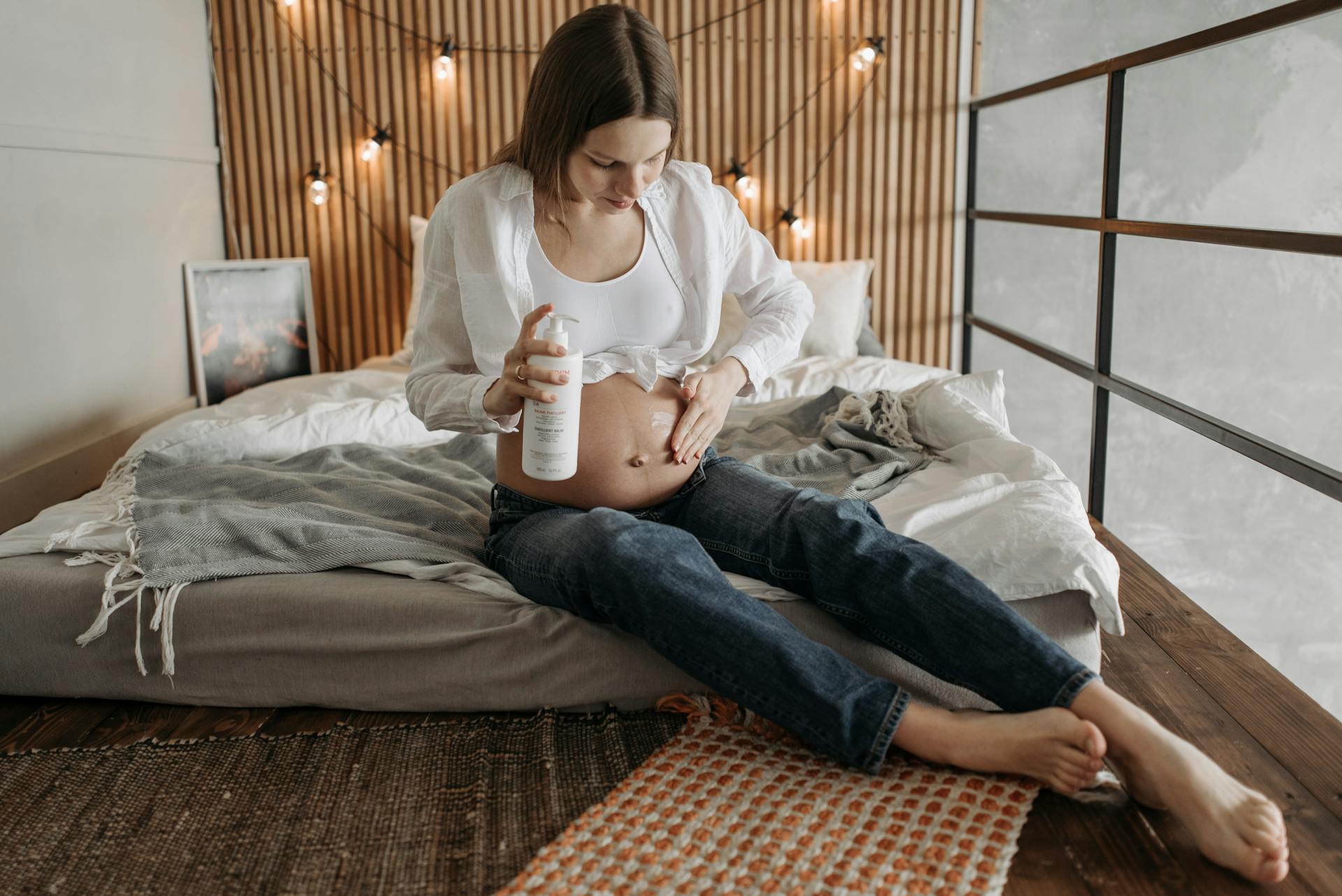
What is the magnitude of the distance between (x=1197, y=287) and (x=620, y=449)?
3.82m

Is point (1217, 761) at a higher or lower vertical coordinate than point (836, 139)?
lower

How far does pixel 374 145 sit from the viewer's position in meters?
4.17

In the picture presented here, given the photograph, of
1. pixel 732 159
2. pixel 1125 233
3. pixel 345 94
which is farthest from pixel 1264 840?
pixel 345 94

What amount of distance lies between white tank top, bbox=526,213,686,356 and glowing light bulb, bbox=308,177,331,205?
9.11ft

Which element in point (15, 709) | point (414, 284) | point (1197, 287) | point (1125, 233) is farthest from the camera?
point (1197, 287)

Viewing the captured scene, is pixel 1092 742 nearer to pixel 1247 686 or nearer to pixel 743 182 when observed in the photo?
pixel 1247 686

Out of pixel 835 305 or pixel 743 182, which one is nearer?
pixel 835 305

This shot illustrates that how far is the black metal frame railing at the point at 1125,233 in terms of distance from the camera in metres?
1.85

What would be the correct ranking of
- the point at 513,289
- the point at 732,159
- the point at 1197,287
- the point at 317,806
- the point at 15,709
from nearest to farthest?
the point at 317,806, the point at 513,289, the point at 15,709, the point at 732,159, the point at 1197,287

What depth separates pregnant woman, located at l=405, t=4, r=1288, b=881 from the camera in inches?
53.3

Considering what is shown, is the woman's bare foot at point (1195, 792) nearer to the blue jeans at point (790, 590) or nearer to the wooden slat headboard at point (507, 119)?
the blue jeans at point (790, 590)

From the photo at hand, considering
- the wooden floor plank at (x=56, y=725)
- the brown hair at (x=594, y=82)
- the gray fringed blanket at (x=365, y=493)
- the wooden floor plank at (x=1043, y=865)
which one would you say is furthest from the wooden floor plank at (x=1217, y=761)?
the wooden floor plank at (x=56, y=725)

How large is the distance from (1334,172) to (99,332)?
4.67 metres

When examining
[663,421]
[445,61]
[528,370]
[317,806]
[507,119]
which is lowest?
[317,806]
